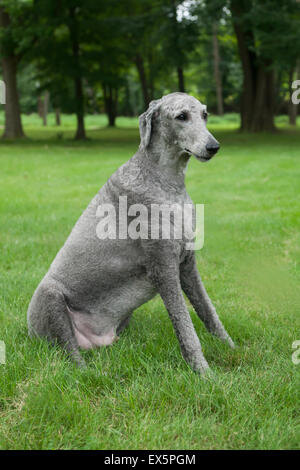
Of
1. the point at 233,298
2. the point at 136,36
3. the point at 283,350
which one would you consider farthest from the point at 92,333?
the point at 136,36

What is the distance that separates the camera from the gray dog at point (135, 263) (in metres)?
2.93

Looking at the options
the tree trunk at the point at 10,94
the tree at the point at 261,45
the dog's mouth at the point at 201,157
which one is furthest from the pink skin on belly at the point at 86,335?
the tree trunk at the point at 10,94

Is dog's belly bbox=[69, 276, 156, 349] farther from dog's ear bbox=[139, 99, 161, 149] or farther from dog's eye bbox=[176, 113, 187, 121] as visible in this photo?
dog's eye bbox=[176, 113, 187, 121]

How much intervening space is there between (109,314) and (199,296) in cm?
66

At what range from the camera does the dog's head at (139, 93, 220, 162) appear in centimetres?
276

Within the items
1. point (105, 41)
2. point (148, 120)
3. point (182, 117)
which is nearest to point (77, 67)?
point (105, 41)

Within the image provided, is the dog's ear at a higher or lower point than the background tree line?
lower

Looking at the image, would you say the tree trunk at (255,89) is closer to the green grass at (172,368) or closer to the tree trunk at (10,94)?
the tree trunk at (10,94)

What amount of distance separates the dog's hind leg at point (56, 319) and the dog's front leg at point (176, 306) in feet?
2.18

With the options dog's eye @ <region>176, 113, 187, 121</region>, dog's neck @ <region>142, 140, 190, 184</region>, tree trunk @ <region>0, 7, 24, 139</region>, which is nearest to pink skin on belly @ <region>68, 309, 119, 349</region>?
dog's neck @ <region>142, 140, 190, 184</region>

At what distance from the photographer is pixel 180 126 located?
2848 mm

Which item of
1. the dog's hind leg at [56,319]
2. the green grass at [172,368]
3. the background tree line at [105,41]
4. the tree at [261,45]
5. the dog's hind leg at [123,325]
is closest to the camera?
the green grass at [172,368]

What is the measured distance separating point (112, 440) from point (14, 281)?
2.79 metres

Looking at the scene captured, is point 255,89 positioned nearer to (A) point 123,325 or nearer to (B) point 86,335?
(A) point 123,325
